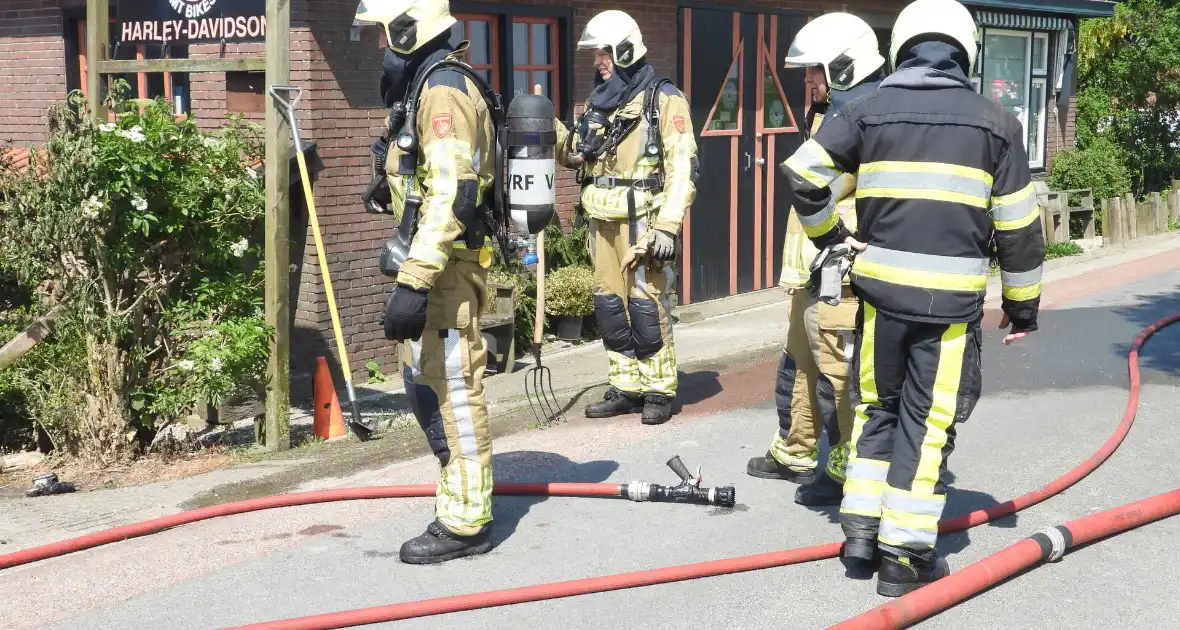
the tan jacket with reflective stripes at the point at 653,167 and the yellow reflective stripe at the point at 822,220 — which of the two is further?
the tan jacket with reflective stripes at the point at 653,167

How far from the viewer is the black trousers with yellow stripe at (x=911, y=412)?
4441 millimetres

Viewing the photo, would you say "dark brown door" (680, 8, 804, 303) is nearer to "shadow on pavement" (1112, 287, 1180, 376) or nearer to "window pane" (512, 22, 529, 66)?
"window pane" (512, 22, 529, 66)

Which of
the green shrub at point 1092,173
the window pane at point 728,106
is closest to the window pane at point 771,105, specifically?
the window pane at point 728,106

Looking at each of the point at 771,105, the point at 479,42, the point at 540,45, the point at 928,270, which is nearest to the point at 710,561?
the point at 928,270

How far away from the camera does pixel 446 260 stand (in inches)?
179

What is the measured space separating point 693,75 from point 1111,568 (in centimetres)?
708

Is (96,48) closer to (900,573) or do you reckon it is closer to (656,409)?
(656,409)

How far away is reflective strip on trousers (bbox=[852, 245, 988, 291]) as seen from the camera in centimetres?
436

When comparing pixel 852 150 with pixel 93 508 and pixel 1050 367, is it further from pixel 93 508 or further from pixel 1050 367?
pixel 1050 367

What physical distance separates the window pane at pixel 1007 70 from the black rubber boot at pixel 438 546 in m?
12.9

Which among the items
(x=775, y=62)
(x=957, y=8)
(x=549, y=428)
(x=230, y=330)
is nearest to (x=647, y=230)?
(x=549, y=428)

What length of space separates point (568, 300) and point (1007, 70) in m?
9.35

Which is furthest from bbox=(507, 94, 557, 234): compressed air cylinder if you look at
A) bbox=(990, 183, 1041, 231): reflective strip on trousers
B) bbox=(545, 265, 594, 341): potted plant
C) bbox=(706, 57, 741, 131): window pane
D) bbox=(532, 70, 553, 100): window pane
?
bbox=(706, 57, 741, 131): window pane

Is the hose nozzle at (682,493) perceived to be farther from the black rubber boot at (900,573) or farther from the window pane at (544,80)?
the window pane at (544,80)
